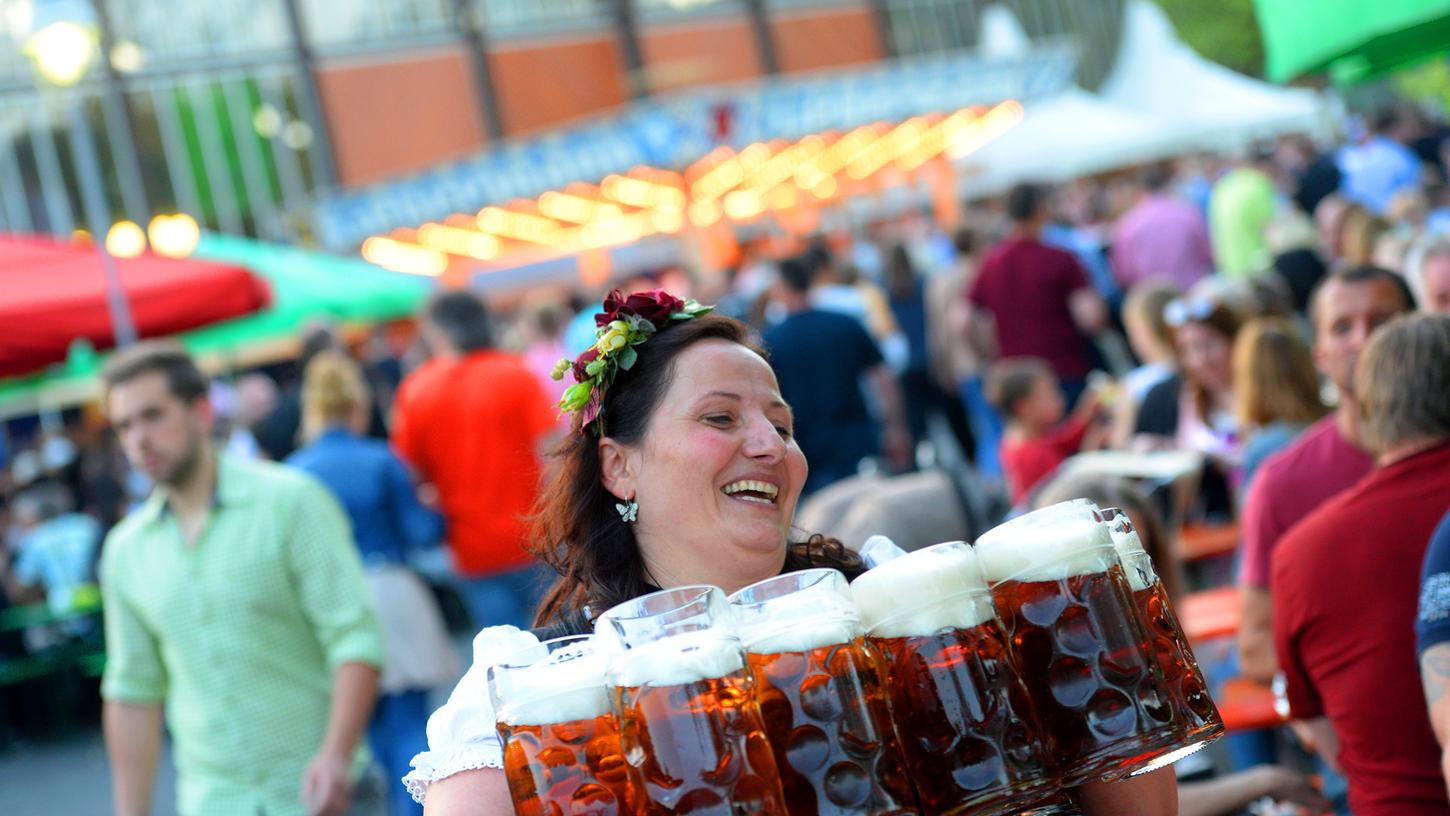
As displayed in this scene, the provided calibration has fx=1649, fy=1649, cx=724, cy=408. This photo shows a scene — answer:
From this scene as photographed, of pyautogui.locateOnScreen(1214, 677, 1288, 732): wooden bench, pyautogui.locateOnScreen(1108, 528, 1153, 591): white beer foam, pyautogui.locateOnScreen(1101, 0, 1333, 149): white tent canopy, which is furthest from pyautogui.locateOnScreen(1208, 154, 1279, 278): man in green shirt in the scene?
pyautogui.locateOnScreen(1101, 0, 1333, 149): white tent canopy

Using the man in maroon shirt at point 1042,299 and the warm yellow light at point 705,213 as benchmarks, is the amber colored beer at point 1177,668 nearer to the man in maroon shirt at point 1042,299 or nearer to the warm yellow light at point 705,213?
the man in maroon shirt at point 1042,299

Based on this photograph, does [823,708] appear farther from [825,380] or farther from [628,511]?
[825,380]

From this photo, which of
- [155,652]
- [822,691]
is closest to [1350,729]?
[822,691]

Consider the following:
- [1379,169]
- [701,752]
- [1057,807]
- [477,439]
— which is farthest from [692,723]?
[1379,169]

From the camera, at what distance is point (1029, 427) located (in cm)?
664

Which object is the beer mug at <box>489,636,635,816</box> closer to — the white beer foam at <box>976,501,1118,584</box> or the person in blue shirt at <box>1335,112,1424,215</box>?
the white beer foam at <box>976,501,1118,584</box>

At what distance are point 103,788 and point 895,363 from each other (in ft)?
17.7

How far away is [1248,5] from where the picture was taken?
5348mm

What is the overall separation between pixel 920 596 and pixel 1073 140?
77.7 feet

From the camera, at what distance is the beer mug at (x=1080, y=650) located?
1.72m

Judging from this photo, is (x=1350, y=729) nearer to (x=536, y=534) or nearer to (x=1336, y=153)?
(x=536, y=534)

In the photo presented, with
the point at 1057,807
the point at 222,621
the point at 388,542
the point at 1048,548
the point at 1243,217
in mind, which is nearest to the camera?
the point at 1048,548

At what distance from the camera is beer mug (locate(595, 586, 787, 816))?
154 cm

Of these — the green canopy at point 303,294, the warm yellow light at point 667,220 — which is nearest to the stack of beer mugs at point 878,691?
the green canopy at point 303,294
